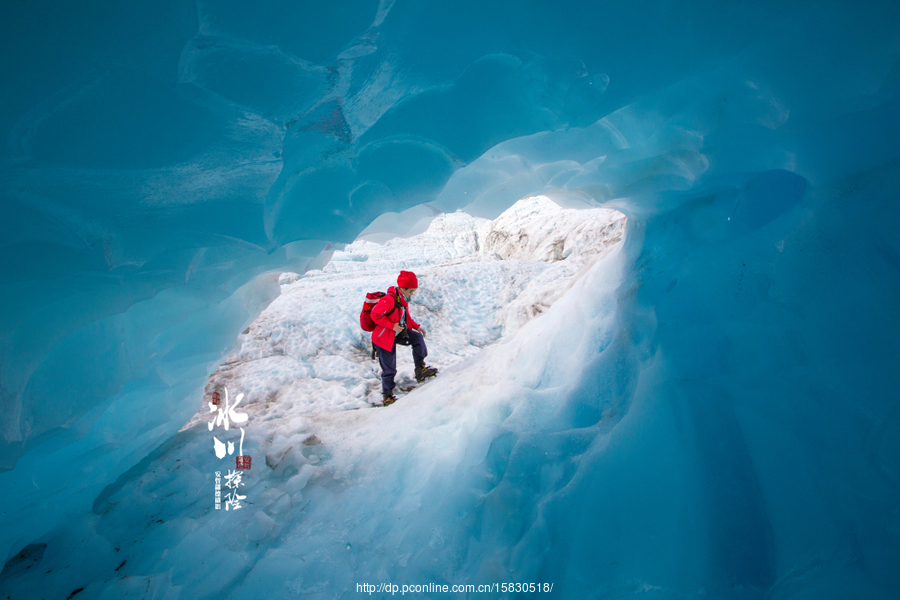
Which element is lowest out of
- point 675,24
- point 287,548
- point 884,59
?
point 287,548

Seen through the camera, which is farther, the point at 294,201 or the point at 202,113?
the point at 294,201

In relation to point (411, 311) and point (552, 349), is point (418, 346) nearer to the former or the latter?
point (552, 349)

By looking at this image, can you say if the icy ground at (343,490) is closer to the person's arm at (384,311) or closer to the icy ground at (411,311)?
the icy ground at (411,311)

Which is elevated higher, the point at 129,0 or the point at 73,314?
the point at 129,0

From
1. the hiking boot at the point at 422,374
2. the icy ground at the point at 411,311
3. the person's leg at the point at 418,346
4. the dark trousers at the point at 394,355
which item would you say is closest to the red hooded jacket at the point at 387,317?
the dark trousers at the point at 394,355

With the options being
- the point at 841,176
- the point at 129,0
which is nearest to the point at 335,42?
the point at 129,0

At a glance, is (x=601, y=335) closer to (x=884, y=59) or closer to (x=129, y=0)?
(x=884, y=59)
